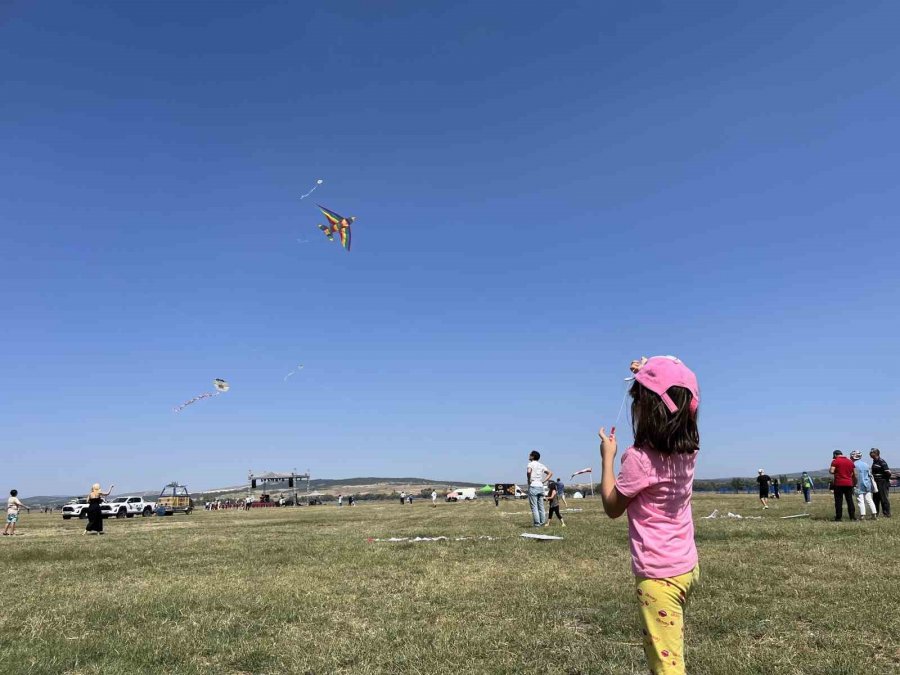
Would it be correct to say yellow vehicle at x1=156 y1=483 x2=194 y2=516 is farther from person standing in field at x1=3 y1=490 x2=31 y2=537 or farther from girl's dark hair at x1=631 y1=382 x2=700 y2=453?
girl's dark hair at x1=631 y1=382 x2=700 y2=453

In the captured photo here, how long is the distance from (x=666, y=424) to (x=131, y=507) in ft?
175

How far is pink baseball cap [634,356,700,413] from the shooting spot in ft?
11.2

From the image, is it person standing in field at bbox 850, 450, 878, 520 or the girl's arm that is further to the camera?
person standing in field at bbox 850, 450, 878, 520

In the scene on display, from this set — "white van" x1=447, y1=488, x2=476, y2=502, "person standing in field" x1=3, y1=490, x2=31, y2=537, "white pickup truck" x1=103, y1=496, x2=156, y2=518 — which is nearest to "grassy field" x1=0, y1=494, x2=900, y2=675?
"person standing in field" x1=3, y1=490, x2=31, y2=537

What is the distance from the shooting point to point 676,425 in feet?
11.1

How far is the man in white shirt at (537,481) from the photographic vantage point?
17062 mm

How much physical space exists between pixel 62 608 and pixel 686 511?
25.7 ft

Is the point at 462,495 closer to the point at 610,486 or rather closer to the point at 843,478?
the point at 843,478

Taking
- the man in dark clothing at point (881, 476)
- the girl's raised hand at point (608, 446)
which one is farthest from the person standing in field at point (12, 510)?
the man in dark clothing at point (881, 476)

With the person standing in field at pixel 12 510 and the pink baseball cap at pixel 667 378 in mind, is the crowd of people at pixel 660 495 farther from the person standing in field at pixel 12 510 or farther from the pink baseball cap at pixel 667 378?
the person standing in field at pixel 12 510

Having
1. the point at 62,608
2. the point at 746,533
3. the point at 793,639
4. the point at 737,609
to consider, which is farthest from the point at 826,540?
the point at 62,608

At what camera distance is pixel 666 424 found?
336 cm

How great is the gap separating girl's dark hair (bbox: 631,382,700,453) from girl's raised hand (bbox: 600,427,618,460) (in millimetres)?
157

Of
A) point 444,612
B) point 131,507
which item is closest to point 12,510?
point 444,612
